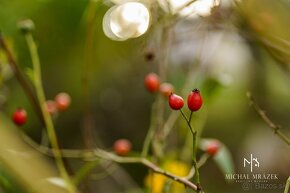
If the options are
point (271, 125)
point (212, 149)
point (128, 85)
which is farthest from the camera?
point (128, 85)

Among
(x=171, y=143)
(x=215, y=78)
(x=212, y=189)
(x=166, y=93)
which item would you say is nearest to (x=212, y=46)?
(x=171, y=143)

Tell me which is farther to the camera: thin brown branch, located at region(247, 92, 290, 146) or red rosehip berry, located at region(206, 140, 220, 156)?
red rosehip berry, located at region(206, 140, 220, 156)

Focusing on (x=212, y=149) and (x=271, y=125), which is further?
(x=212, y=149)

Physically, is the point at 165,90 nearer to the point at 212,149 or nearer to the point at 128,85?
the point at 212,149

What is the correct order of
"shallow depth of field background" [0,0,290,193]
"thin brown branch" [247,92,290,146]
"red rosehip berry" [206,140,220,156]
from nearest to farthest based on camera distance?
"thin brown branch" [247,92,290,146], "red rosehip berry" [206,140,220,156], "shallow depth of field background" [0,0,290,193]

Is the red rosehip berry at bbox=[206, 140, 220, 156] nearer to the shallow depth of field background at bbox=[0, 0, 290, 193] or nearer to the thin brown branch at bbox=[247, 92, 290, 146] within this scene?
the thin brown branch at bbox=[247, 92, 290, 146]

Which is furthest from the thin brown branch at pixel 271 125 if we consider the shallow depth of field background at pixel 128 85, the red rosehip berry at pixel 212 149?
the shallow depth of field background at pixel 128 85

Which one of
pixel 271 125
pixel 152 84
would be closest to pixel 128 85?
pixel 152 84

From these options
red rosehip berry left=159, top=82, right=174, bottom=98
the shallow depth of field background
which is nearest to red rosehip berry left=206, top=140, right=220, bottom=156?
red rosehip berry left=159, top=82, right=174, bottom=98

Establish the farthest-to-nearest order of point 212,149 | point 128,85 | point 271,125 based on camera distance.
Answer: point 128,85 → point 212,149 → point 271,125
